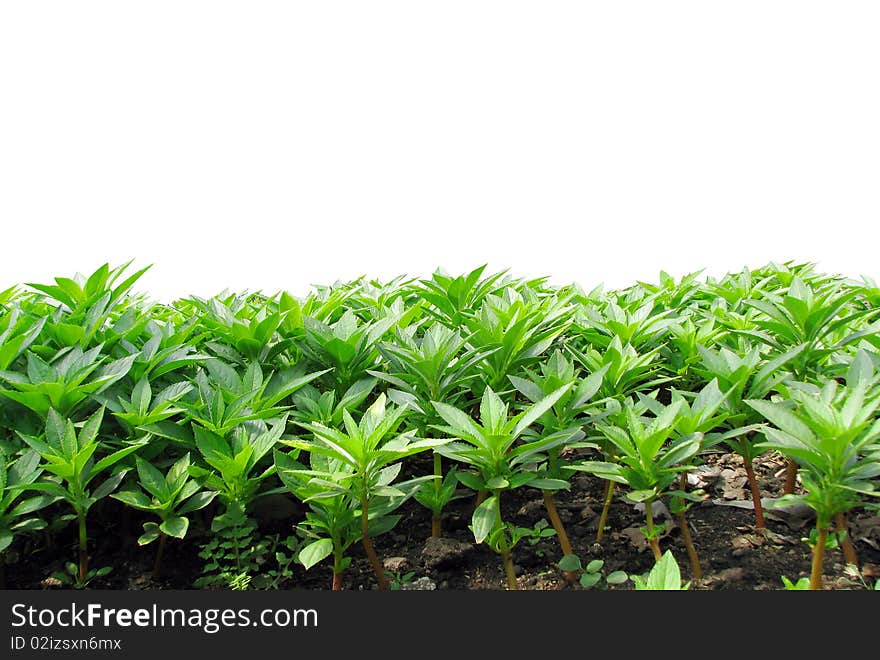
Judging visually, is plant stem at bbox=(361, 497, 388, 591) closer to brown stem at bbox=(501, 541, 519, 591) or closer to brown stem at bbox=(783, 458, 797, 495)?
brown stem at bbox=(501, 541, 519, 591)

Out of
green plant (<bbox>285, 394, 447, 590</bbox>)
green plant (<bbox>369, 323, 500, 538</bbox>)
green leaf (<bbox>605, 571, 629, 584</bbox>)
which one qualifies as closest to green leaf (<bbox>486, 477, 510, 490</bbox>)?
green plant (<bbox>285, 394, 447, 590</bbox>)

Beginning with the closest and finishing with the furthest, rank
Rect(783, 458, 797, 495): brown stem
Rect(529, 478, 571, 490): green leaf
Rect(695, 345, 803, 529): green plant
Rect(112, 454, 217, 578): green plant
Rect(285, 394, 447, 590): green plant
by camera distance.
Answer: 1. Rect(285, 394, 447, 590): green plant
2. Rect(529, 478, 571, 490): green leaf
3. Rect(112, 454, 217, 578): green plant
4. Rect(695, 345, 803, 529): green plant
5. Rect(783, 458, 797, 495): brown stem

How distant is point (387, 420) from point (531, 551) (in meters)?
0.69

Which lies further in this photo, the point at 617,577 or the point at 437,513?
the point at 437,513

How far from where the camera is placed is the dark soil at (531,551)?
87.0 inches

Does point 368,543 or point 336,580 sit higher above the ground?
point 368,543

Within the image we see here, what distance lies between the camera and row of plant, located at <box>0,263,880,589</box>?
6.59 feet

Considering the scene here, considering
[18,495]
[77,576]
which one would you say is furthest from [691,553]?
[18,495]

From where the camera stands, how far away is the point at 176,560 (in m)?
2.43

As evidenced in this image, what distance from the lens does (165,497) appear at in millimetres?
2213

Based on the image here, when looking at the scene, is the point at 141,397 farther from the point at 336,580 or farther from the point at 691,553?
the point at 691,553

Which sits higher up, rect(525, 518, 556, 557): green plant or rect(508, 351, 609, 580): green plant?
rect(508, 351, 609, 580): green plant

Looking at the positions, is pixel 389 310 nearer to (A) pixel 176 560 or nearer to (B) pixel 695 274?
(A) pixel 176 560

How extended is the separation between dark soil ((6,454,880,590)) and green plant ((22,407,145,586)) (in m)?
0.25
